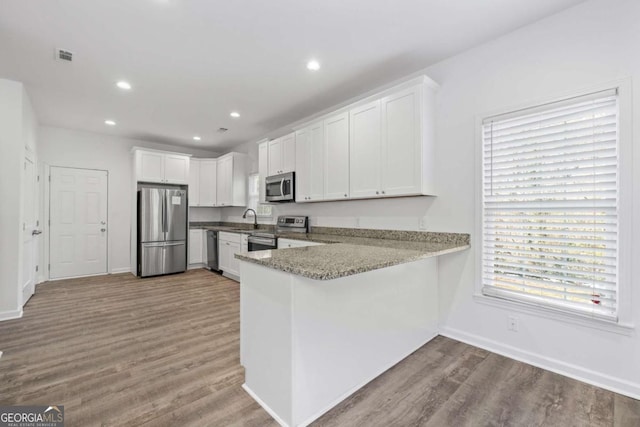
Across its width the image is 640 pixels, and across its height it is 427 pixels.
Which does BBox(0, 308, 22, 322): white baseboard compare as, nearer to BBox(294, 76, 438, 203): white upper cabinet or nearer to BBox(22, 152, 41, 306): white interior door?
BBox(22, 152, 41, 306): white interior door

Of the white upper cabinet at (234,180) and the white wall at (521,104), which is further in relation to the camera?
the white upper cabinet at (234,180)

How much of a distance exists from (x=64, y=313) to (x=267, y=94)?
11.6ft

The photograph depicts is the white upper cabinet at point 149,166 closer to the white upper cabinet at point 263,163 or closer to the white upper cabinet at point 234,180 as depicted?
the white upper cabinet at point 234,180

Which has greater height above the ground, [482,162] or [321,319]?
[482,162]

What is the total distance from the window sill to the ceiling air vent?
14.3 ft

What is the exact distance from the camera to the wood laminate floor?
1656 millimetres

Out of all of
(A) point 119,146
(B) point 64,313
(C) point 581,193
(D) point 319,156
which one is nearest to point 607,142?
(C) point 581,193

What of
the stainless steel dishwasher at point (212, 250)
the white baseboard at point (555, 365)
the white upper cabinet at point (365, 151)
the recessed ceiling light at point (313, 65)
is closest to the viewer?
the white baseboard at point (555, 365)

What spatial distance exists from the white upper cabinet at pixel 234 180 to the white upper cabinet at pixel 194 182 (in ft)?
1.96

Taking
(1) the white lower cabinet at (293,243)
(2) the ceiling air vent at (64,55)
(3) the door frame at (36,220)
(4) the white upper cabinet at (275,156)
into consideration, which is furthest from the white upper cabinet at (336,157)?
(3) the door frame at (36,220)

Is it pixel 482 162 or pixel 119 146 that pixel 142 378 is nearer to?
pixel 482 162

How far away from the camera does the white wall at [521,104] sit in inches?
75.2

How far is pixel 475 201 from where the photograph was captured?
101 inches

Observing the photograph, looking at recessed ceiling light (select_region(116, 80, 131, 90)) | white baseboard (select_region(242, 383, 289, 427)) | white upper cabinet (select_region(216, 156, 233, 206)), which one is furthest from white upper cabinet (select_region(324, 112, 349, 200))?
white upper cabinet (select_region(216, 156, 233, 206))
